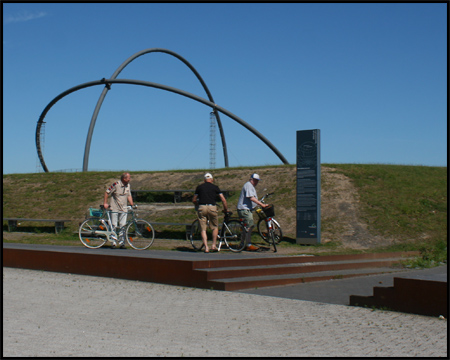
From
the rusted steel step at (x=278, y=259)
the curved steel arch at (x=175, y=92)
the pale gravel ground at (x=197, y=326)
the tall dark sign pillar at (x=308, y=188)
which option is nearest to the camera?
the pale gravel ground at (x=197, y=326)

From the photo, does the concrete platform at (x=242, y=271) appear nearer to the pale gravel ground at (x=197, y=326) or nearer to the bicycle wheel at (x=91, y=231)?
the pale gravel ground at (x=197, y=326)

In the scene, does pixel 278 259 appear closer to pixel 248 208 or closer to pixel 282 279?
pixel 282 279

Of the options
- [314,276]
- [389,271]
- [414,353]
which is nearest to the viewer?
[414,353]

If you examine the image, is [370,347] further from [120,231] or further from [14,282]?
[120,231]

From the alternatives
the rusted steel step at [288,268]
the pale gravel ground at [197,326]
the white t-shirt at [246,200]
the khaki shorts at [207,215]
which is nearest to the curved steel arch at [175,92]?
the white t-shirt at [246,200]

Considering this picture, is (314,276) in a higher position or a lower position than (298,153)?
lower

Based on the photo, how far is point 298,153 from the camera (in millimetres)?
15898

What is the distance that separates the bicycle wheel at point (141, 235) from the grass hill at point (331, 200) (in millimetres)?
4065

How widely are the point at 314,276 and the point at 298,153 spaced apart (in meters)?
5.79

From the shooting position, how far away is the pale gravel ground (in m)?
5.43

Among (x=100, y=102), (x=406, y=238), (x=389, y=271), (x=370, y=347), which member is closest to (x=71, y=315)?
(x=370, y=347)

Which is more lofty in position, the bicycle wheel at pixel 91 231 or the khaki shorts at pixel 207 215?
the khaki shorts at pixel 207 215

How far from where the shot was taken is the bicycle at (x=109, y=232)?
13.3 m

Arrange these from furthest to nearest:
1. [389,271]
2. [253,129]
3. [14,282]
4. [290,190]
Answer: [253,129], [290,190], [389,271], [14,282]
